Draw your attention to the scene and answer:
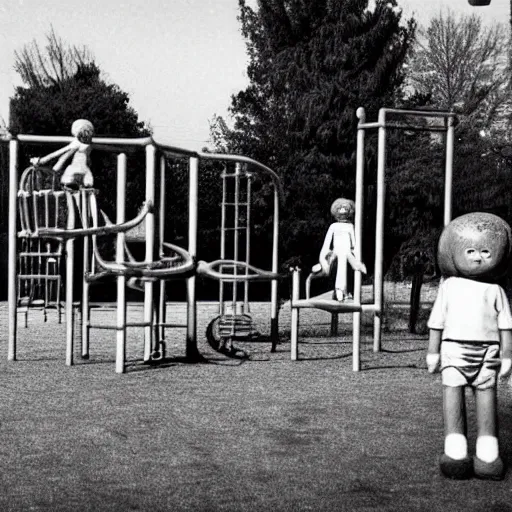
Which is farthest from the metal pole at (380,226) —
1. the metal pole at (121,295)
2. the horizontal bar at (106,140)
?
the metal pole at (121,295)

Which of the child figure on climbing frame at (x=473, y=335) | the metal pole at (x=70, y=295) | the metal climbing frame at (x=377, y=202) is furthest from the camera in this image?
the metal climbing frame at (x=377, y=202)

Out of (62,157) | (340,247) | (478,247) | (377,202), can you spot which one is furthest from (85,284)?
(478,247)

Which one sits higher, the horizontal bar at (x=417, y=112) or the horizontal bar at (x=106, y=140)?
the horizontal bar at (x=417, y=112)

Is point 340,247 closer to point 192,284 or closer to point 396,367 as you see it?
point 192,284

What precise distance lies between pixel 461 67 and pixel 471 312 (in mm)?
29151

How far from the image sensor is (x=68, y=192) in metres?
10.4

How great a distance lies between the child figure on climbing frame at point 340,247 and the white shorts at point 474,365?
257 inches

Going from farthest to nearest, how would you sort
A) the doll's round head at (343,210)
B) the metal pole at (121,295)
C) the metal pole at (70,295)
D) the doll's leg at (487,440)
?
the doll's round head at (343,210) < the metal pole at (70,295) < the metal pole at (121,295) < the doll's leg at (487,440)

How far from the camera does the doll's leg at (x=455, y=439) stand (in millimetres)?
5305

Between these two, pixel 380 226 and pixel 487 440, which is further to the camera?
pixel 380 226

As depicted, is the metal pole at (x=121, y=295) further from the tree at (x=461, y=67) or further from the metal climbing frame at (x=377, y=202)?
the tree at (x=461, y=67)

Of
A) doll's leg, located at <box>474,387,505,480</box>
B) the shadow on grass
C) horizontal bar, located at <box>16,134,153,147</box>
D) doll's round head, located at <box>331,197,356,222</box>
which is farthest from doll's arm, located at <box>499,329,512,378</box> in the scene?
doll's round head, located at <box>331,197,356,222</box>

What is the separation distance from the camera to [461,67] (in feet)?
110

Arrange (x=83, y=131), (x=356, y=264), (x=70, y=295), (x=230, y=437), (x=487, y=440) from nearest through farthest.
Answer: (x=487, y=440), (x=230, y=437), (x=83, y=131), (x=70, y=295), (x=356, y=264)
